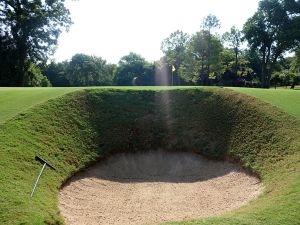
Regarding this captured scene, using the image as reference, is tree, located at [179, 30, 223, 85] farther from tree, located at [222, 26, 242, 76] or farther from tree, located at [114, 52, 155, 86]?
tree, located at [114, 52, 155, 86]

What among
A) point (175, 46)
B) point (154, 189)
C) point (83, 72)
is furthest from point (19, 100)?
point (83, 72)

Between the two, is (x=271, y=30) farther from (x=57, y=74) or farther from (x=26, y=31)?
(x=57, y=74)

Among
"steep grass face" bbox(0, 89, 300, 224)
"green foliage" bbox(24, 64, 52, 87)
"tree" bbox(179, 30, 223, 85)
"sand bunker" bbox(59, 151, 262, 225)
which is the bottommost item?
"sand bunker" bbox(59, 151, 262, 225)

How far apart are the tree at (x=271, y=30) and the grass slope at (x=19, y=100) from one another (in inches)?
1528

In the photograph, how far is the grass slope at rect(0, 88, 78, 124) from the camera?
18406 mm

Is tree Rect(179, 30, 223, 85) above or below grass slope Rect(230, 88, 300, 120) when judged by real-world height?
above

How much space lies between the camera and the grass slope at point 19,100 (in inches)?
725

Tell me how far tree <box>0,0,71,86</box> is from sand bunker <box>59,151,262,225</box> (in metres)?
38.3

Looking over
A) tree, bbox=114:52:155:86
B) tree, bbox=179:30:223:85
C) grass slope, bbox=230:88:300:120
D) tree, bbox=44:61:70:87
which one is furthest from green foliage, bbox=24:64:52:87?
tree, bbox=44:61:70:87

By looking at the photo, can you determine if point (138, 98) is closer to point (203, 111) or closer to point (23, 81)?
point (203, 111)

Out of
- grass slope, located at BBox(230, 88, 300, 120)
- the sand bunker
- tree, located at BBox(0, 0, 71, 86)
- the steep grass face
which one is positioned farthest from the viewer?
tree, located at BBox(0, 0, 71, 86)

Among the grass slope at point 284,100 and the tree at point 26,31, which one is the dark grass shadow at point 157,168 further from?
the tree at point 26,31

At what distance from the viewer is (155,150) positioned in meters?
19.5

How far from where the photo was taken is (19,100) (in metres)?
21.0
